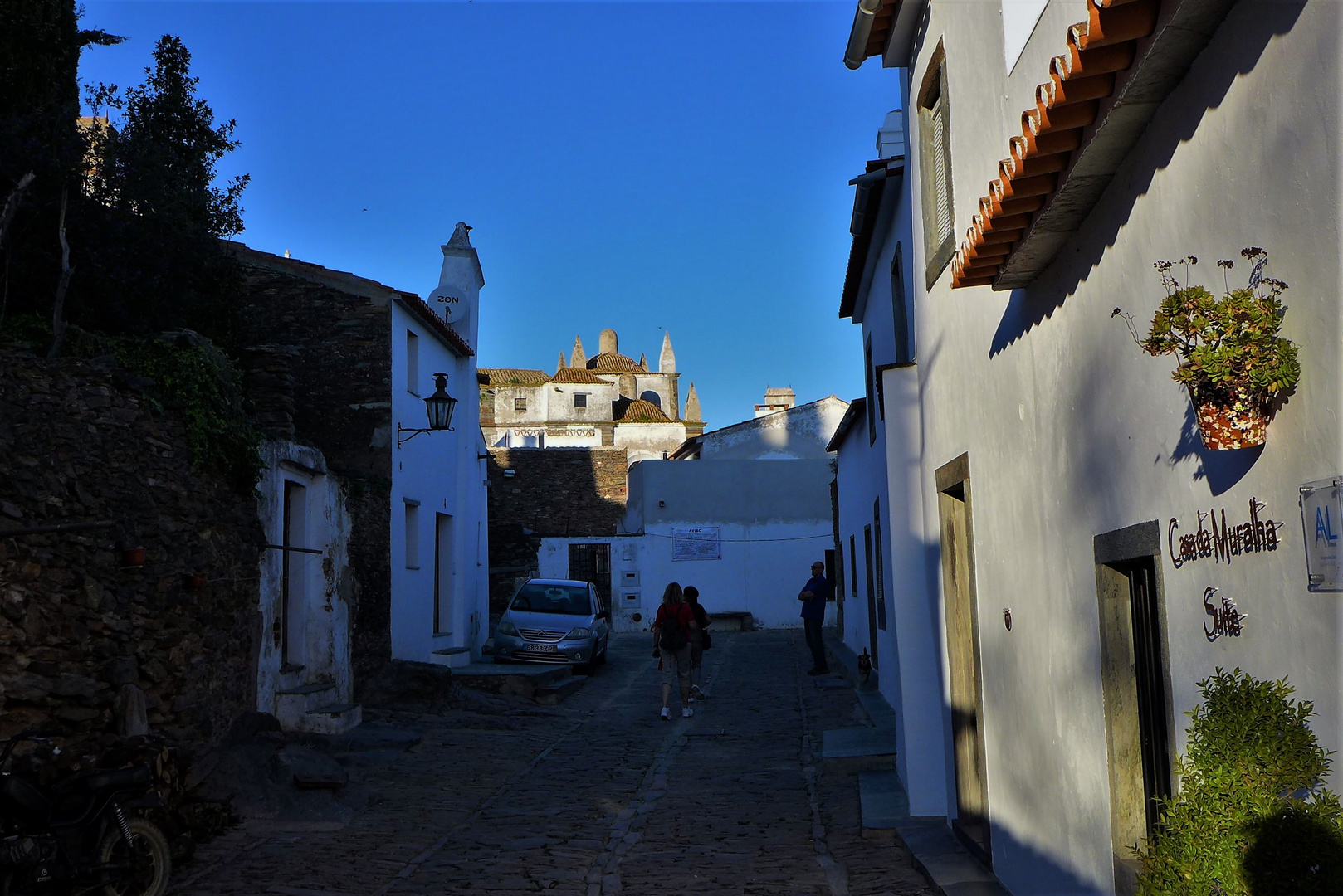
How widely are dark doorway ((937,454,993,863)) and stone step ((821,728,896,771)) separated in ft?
8.63

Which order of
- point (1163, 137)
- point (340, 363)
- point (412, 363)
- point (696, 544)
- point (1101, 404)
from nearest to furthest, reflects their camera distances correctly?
point (1163, 137) < point (1101, 404) < point (340, 363) < point (412, 363) < point (696, 544)

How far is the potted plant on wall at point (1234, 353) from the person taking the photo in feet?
9.22

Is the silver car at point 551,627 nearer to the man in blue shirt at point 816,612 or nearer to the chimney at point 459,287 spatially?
the man in blue shirt at point 816,612

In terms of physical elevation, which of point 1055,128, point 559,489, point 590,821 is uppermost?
point 559,489

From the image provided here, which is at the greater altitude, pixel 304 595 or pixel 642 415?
pixel 642 415

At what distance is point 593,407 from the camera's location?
6197 centimetres

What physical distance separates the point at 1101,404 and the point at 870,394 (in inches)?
374

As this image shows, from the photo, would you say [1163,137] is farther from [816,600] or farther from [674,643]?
[816,600]

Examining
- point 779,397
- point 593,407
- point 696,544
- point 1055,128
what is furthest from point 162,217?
point 593,407

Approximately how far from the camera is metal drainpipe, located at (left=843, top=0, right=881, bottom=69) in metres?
8.30

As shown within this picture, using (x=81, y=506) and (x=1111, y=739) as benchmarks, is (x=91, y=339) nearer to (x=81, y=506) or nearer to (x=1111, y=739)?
(x=81, y=506)

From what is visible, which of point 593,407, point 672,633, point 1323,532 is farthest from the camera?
point 593,407

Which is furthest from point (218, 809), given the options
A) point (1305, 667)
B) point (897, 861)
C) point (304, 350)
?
point (304, 350)

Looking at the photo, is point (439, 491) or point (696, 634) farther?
point (439, 491)
